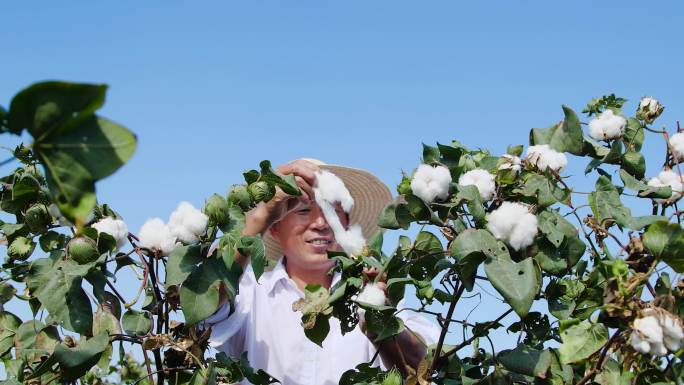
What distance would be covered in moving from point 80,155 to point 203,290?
84 centimetres

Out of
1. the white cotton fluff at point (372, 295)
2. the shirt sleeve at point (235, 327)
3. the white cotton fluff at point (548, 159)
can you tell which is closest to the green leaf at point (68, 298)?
the white cotton fluff at point (372, 295)

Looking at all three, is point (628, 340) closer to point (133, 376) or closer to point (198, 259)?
point (198, 259)

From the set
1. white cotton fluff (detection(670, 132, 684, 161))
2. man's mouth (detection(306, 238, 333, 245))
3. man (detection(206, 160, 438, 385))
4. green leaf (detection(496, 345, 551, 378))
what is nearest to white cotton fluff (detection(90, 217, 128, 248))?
man (detection(206, 160, 438, 385))

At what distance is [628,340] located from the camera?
1281mm

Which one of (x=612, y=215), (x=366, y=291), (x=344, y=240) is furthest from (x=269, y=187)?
(x=612, y=215)

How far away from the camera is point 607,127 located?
167 centimetres

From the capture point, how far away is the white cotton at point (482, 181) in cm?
151

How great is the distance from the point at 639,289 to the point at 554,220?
0.72 feet

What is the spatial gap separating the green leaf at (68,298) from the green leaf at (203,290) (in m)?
0.22

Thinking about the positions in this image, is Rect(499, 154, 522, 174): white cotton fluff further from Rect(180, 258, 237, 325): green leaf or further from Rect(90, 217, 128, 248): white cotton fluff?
Rect(90, 217, 128, 248): white cotton fluff

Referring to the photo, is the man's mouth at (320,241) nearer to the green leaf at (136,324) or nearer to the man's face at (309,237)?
the man's face at (309,237)

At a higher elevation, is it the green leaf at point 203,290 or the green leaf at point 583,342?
the green leaf at point 583,342

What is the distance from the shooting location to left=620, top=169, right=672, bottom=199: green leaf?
1549 millimetres

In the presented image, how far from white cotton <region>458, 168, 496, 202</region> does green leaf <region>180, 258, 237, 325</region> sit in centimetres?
48
